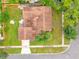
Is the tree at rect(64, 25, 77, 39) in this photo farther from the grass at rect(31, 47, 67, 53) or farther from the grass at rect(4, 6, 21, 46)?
the grass at rect(4, 6, 21, 46)

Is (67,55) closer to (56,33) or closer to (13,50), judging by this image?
(56,33)

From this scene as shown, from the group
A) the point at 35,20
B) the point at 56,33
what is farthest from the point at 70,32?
the point at 35,20

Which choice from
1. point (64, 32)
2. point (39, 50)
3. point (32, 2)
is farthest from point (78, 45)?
point (32, 2)

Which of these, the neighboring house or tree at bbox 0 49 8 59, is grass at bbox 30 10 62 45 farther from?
tree at bbox 0 49 8 59

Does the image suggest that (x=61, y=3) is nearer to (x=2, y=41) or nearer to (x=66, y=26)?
(x=66, y=26)

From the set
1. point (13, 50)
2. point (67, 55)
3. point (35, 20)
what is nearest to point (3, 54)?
point (13, 50)

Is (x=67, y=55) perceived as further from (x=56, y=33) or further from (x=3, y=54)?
(x=3, y=54)

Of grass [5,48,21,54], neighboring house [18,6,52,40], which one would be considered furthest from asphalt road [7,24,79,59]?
neighboring house [18,6,52,40]

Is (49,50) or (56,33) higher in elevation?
(56,33)

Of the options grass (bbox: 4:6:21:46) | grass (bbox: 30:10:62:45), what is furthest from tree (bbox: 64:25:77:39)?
grass (bbox: 4:6:21:46)

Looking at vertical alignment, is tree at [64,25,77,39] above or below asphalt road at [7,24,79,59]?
above
